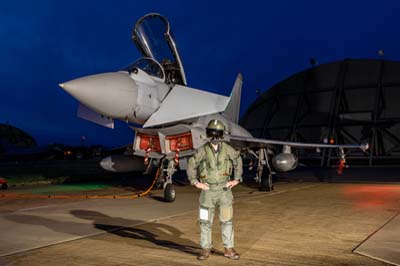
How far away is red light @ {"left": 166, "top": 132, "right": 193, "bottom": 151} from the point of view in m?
11.6

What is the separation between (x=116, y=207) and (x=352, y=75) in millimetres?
40097

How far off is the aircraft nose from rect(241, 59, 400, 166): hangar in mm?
32402

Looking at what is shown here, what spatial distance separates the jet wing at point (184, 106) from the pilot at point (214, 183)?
18.4 feet

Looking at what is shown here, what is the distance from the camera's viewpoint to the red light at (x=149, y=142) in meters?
11.9

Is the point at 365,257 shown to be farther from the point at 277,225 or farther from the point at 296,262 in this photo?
the point at 277,225

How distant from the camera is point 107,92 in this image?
9.70m

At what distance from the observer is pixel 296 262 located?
202 inches

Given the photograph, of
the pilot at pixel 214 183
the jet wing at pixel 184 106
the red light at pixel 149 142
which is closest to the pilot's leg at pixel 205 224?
the pilot at pixel 214 183

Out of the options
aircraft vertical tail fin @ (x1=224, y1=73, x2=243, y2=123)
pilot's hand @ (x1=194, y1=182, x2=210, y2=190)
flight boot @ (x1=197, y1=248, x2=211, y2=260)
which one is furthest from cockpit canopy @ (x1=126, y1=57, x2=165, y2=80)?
flight boot @ (x1=197, y1=248, x2=211, y2=260)

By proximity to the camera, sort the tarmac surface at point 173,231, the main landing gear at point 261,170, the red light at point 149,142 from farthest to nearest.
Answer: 1. the main landing gear at point 261,170
2. the red light at point 149,142
3. the tarmac surface at point 173,231

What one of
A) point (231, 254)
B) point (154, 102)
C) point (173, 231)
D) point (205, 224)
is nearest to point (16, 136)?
point (154, 102)

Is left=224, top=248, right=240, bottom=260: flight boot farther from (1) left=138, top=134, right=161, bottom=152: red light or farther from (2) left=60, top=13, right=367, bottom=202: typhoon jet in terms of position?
(1) left=138, top=134, right=161, bottom=152: red light

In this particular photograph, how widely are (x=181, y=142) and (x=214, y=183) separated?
6.46 m

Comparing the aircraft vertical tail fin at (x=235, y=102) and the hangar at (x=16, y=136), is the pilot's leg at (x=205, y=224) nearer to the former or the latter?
the aircraft vertical tail fin at (x=235, y=102)
